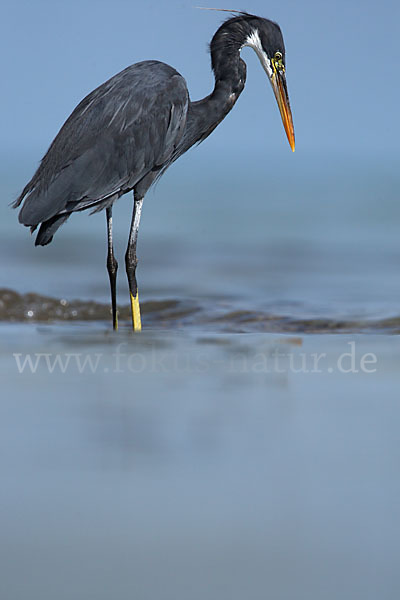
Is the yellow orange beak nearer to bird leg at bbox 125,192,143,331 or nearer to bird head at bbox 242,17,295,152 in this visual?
bird head at bbox 242,17,295,152

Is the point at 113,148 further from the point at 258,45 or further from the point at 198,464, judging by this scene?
the point at 198,464

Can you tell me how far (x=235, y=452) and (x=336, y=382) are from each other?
935 mm

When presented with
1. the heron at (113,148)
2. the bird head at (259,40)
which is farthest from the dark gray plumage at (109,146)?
the bird head at (259,40)

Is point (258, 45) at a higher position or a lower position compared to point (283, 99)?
higher

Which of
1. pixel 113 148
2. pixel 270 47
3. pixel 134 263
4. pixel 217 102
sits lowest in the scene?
pixel 134 263

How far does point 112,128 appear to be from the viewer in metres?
4.80

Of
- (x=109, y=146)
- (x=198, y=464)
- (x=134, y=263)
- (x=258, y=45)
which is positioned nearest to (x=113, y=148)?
(x=109, y=146)

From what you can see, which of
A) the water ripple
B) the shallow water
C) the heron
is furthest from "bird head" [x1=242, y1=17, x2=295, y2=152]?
the shallow water

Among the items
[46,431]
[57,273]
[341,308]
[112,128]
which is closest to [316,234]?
[57,273]

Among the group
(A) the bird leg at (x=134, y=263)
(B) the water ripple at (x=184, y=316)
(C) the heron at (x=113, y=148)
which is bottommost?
(B) the water ripple at (x=184, y=316)

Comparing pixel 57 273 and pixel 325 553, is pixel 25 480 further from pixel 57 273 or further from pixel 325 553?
pixel 57 273

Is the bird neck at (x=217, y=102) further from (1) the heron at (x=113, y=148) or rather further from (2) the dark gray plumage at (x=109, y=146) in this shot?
(2) the dark gray plumage at (x=109, y=146)

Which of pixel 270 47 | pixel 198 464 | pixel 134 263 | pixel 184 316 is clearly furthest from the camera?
pixel 184 316

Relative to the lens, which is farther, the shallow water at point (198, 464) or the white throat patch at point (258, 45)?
the white throat patch at point (258, 45)
